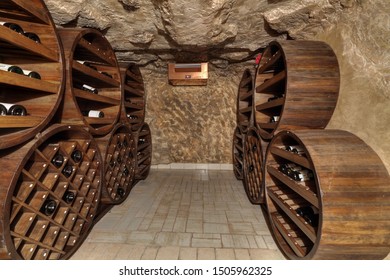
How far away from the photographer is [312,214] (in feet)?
4.92

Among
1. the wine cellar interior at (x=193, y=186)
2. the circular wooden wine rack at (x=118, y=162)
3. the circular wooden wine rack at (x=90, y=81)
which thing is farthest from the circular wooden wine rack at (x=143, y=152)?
the circular wooden wine rack at (x=90, y=81)

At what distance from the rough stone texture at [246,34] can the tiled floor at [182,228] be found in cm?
139

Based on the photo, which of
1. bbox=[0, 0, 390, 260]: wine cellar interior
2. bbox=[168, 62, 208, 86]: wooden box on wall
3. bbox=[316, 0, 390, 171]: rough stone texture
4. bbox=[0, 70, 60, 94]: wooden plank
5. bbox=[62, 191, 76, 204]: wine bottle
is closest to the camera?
bbox=[0, 70, 60, 94]: wooden plank

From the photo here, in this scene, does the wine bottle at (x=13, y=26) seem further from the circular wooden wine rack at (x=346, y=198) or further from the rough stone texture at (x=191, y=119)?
the rough stone texture at (x=191, y=119)

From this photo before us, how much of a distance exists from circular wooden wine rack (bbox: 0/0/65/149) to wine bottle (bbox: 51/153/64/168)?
33cm

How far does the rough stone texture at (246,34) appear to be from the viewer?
4.68ft

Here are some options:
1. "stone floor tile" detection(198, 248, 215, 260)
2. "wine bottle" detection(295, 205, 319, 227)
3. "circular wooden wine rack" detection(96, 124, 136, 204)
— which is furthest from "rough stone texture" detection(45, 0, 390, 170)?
"stone floor tile" detection(198, 248, 215, 260)

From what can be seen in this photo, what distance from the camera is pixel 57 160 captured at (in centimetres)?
154

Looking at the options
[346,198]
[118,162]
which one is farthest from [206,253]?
[118,162]

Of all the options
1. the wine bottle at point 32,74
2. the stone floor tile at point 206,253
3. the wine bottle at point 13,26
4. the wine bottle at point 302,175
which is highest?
the wine bottle at point 13,26

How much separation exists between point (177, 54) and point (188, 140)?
76.9 inches

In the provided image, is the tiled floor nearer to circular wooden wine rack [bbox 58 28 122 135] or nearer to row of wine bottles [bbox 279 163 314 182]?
row of wine bottles [bbox 279 163 314 182]

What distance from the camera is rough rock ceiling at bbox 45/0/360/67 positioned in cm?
190

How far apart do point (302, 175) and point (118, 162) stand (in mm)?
2233
